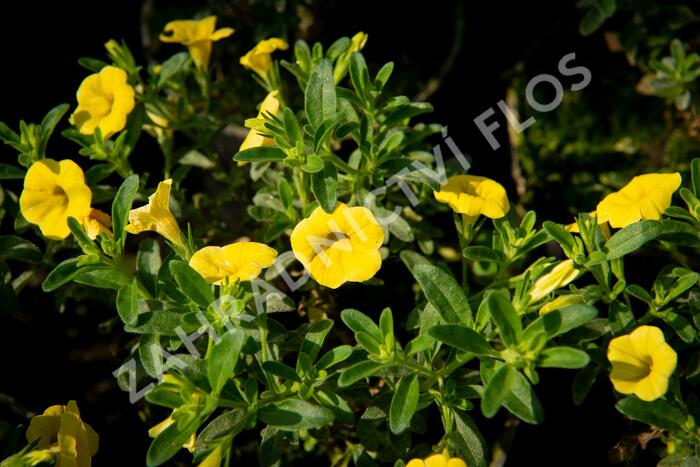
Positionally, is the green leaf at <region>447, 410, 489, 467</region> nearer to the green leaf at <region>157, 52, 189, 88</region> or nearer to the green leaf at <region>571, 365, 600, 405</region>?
the green leaf at <region>571, 365, 600, 405</region>

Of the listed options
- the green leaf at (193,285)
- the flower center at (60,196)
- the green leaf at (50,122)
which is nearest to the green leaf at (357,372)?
the green leaf at (193,285)

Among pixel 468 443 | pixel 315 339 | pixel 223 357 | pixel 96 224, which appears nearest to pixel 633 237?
pixel 468 443

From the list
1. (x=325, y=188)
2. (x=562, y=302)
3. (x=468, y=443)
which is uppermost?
(x=325, y=188)

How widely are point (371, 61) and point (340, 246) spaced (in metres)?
1.14


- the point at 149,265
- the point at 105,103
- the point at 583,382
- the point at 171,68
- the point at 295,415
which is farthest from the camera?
the point at 171,68

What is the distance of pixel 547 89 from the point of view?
2.26m

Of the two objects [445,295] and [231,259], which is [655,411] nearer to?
[445,295]

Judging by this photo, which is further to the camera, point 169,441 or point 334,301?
point 334,301

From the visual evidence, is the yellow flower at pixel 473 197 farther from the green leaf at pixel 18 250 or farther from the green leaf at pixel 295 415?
the green leaf at pixel 18 250

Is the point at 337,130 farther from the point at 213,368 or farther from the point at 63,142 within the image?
the point at 63,142

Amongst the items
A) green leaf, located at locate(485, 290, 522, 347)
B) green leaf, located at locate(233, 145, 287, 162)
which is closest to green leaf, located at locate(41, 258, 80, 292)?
green leaf, located at locate(233, 145, 287, 162)

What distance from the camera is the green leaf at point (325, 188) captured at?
1078mm

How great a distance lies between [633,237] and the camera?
103cm

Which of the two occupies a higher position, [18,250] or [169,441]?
[18,250]
